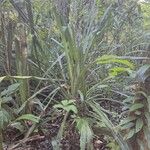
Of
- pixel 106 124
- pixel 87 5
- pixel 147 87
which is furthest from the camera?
pixel 87 5

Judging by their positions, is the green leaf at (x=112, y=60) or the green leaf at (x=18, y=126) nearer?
the green leaf at (x=112, y=60)

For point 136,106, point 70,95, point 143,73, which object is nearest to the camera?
point 143,73

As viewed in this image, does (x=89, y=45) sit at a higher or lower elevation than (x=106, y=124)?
higher

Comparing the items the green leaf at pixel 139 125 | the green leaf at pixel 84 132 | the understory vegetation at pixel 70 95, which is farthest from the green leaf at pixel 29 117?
the green leaf at pixel 139 125

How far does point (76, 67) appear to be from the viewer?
275cm

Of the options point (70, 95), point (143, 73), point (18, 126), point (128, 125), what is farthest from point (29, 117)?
point (143, 73)

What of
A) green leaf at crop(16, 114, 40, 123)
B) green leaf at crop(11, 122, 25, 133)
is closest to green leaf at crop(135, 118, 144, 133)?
green leaf at crop(16, 114, 40, 123)

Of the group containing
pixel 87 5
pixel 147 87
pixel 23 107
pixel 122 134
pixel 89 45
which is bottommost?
pixel 122 134

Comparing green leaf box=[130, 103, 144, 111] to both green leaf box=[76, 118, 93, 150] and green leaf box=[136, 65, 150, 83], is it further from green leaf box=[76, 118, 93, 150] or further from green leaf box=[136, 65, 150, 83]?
green leaf box=[76, 118, 93, 150]

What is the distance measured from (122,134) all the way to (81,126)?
0.29 metres

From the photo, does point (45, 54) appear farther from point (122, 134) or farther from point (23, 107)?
point (122, 134)

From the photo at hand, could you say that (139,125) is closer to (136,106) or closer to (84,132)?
(136,106)

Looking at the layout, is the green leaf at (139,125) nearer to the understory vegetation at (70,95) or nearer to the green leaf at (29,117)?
the understory vegetation at (70,95)

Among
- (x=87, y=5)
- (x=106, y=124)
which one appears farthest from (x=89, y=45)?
(x=87, y=5)
